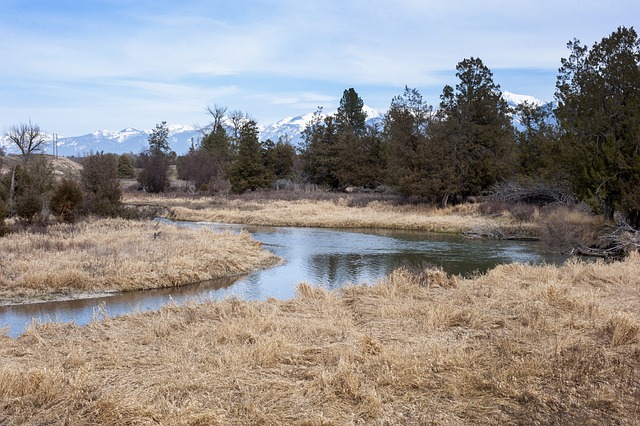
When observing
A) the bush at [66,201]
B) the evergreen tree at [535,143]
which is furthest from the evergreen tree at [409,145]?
the bush at [66,201]

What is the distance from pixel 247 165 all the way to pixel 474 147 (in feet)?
77.7

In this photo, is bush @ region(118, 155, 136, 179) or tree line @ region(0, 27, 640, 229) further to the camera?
bush @ region(118, 155, 136, 179)

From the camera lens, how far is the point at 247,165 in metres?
52.7

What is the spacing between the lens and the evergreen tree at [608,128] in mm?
21016

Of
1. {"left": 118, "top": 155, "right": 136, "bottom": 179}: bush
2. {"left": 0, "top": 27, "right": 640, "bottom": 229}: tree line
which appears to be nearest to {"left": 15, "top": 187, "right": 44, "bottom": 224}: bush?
{"left": 0, "top": 27, "right": 640, "bottom": 229}: tree line

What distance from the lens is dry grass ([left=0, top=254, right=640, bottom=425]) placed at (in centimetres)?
557

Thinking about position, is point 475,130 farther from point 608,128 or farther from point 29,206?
point 29,206

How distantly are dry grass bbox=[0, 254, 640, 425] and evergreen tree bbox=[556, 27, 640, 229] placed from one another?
41.3 feet

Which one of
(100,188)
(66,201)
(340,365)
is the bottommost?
(340,365)

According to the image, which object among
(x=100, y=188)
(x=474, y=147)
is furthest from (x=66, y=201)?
(x=474, y=147)

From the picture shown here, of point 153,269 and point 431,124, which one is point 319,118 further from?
point 153,269

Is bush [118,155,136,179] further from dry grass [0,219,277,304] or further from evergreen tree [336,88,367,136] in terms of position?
dry grass [0,219,277,304]

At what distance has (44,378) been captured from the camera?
6062 millimetres

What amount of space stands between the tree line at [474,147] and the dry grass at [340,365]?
13374 mm
